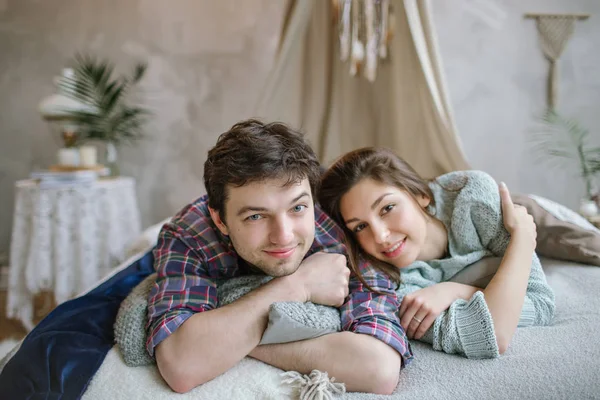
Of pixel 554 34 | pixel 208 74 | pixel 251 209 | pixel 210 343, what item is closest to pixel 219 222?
pixel 251 209

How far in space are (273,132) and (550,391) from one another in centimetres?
73

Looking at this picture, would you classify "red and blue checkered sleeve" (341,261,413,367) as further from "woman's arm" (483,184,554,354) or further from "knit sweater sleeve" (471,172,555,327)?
"knit sweater sleeve" (471,172,555,327)

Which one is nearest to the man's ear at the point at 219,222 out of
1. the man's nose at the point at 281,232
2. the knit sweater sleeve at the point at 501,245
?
the man's nose at the point at 281,232

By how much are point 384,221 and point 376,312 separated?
254mm

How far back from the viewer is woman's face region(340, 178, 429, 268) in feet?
3.38

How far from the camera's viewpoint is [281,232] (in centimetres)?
83

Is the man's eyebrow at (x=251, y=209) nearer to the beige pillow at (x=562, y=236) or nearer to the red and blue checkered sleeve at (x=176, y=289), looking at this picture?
the red and blue checkered sleeve at (x=176, y=289)

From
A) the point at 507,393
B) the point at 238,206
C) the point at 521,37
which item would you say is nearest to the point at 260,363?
the point at 238,206

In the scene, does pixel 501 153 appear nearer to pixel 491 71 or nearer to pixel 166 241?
pixel 491 71

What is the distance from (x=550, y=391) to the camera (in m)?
0.74

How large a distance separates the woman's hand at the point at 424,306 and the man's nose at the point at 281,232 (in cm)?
32

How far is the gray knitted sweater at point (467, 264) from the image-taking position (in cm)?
85

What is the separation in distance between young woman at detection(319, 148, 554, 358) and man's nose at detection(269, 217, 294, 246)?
0.83ft

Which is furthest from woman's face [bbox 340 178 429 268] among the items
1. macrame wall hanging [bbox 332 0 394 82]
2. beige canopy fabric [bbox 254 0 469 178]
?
macrame wall hanging [bbox 332 0 394 82]
